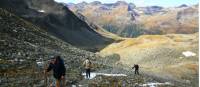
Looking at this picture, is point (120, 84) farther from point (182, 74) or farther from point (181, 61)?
point (181, 61)

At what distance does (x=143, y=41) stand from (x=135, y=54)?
31.9m

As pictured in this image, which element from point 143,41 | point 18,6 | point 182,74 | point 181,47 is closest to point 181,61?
point 181,47

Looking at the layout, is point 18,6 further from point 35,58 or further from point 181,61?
point 35,58

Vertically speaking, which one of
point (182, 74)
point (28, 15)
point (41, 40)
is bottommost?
point (182, 74)

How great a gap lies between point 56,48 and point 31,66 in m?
34.5

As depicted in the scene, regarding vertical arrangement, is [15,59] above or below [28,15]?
below

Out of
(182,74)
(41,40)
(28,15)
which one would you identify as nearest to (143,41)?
(28,15)

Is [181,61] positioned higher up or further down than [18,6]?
further down

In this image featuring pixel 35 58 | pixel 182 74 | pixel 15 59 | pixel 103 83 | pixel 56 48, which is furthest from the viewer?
pixel 182 74

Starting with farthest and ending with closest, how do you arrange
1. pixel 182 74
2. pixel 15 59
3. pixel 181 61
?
pixel 181 61, pixel 182 74, pixel 15 59

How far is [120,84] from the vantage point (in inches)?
1663

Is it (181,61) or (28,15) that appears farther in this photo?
(28,15)

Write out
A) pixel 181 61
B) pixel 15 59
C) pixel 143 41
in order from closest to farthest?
pixel 15 59 < pixel 181 61 < pixel 143 41

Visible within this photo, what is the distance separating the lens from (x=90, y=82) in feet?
137
